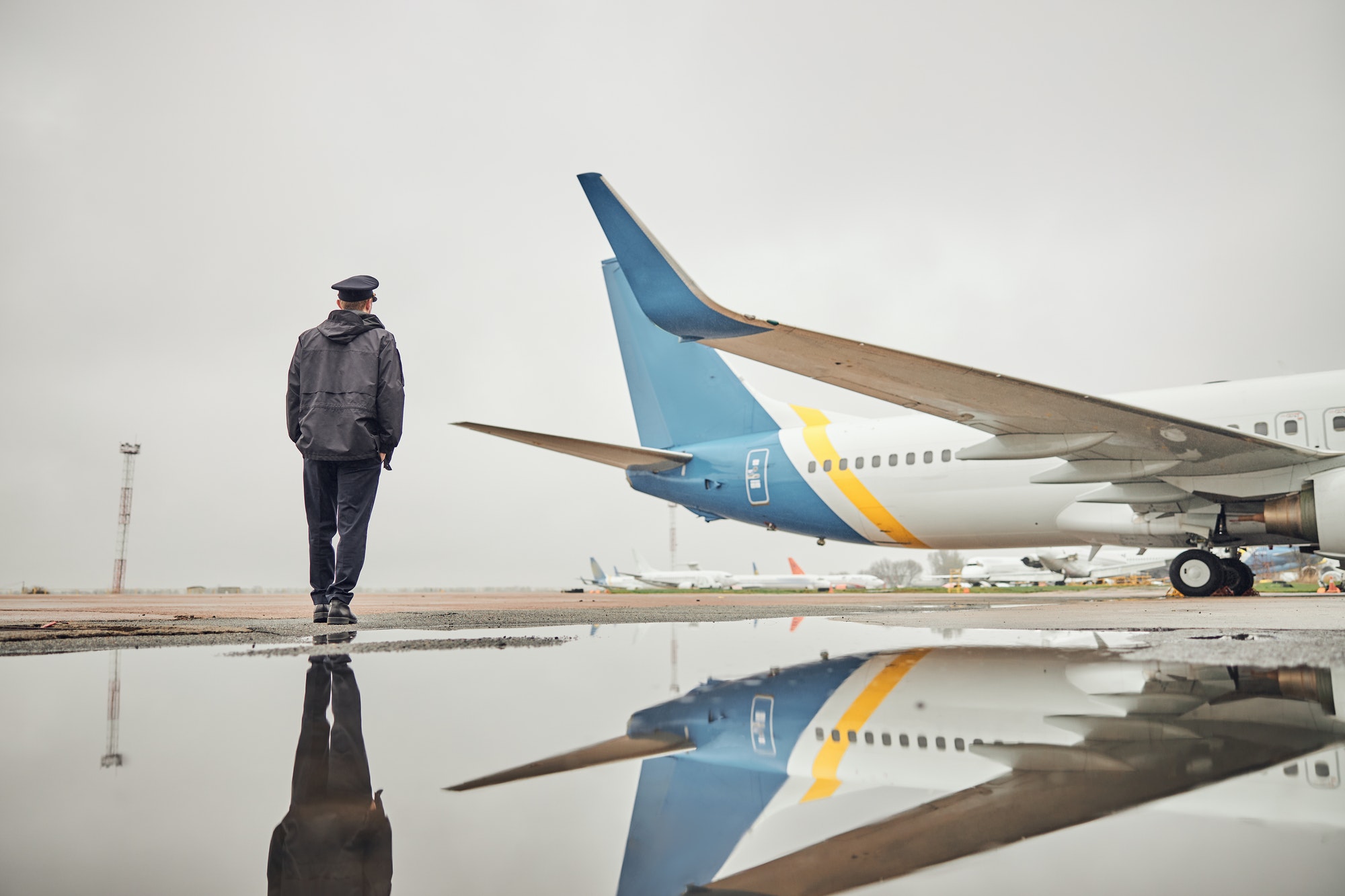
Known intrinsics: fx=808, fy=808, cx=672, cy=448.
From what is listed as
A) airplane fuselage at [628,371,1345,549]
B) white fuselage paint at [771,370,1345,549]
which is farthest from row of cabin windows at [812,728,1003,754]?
airplane fuselage at [628,371,1345,549]

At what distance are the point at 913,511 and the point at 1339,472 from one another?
3549mm

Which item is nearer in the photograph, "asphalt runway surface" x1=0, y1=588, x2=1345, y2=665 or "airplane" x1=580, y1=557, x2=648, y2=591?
"asphalt runway surface" x1=0, y1=588, x2=1345, y2=665

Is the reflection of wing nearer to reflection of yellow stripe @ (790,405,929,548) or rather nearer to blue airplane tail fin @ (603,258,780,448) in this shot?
reflection of yellow stripe @ (790,405,929,548)

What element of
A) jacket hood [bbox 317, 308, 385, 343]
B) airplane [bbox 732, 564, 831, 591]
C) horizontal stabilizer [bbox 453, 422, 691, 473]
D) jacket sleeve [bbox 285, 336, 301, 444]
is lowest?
airplane [bbox 732, 564, 831, 591]

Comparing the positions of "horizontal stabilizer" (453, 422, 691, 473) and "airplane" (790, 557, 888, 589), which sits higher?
"horizontal stabilizer" (453, 422, 691, 473)

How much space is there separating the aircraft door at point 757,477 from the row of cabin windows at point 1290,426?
4.59 metres

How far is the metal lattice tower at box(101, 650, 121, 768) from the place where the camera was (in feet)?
3.07

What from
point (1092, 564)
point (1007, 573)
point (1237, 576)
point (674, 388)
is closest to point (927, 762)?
point (1237, 576)

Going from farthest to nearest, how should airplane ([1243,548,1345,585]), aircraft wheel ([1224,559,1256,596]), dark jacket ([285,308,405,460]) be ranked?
1. airplane ([1243,548,1345,585])
2. aircraft wheel ([1224,559,1256,596])
3. dark jacket ([285,308,405,460])

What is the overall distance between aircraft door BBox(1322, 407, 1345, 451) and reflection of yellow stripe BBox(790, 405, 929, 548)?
3.67 m

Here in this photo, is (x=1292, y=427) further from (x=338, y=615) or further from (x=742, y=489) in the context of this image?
(x=338, y=615)

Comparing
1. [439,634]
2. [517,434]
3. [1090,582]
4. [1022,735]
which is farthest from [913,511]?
[1090,582]

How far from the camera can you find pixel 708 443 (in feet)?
33.9

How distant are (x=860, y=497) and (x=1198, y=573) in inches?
125
